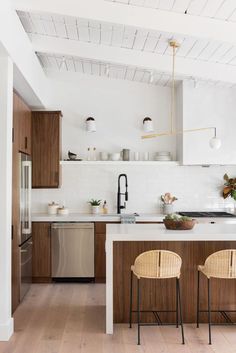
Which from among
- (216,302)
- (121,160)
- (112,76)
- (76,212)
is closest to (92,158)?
(121,160)

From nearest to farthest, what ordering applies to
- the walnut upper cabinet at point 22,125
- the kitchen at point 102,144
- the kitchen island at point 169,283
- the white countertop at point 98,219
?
the kitchen island at point 169,283
the walnut upper cabinet at point 22,125
the kitchen at point 102,144
the white countertop at point 98,219

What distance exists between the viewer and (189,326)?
13.2 feet

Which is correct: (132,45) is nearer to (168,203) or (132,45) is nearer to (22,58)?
(22,58)

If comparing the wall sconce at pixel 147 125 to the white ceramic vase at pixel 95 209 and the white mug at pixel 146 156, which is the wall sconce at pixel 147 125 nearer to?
the white mug at pixel 146 156

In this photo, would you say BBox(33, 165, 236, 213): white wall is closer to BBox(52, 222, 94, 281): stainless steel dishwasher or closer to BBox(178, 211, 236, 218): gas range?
BBox(178, 211, 236, 218): gas range

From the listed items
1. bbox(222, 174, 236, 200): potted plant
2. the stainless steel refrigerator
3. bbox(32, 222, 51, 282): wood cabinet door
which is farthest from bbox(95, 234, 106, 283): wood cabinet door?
bbox(222, 174, 236, 200): potted plant

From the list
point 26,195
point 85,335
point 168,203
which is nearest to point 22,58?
point 26,195

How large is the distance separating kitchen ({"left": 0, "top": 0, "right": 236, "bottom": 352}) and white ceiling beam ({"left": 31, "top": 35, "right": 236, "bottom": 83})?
0.04 feet

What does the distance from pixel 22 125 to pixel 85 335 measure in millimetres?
2751

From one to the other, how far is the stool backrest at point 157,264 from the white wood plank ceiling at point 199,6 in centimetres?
234

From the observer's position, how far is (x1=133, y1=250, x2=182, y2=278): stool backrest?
3.62 metres

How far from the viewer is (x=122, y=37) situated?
4.79 meters

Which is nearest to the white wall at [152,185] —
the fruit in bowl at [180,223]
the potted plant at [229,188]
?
the potted plant at [229,188]

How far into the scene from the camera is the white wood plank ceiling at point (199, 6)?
3.70 meters
